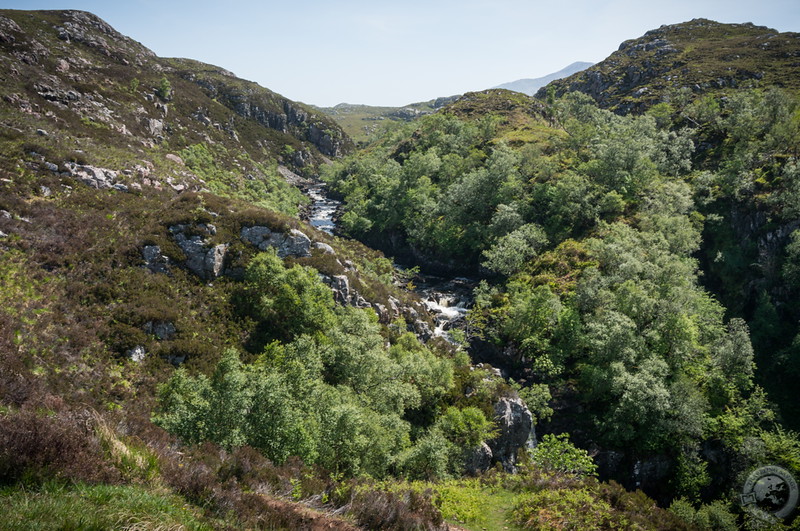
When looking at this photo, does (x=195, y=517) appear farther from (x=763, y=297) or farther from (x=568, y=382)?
(x=763, y=297)

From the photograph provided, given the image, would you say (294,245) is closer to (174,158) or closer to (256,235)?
(256,235)

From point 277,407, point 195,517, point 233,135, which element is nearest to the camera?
point 195,517

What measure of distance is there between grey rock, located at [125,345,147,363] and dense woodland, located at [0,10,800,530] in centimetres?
18

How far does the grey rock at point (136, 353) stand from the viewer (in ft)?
76.2

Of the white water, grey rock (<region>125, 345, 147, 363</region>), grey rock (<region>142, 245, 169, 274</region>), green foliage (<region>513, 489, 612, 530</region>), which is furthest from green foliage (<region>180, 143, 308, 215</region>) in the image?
green foliage (<region>513, 489, 612, 530</region>)

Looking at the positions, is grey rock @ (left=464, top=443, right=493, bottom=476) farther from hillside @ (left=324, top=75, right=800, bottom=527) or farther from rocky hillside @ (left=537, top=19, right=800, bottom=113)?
rocky hillside @ (left=537, top=19, right=800, bottom=113)

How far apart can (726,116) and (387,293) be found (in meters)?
87.3

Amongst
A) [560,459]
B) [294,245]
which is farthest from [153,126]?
[560,459]

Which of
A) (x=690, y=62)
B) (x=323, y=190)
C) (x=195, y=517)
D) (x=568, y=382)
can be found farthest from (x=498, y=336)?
(x=690, y=62)

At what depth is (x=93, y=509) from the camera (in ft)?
20.6

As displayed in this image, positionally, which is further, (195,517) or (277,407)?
(277,407)

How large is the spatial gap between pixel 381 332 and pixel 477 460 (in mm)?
14957

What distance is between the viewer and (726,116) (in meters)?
79.7

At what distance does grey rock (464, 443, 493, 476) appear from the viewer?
2525 centimetres
